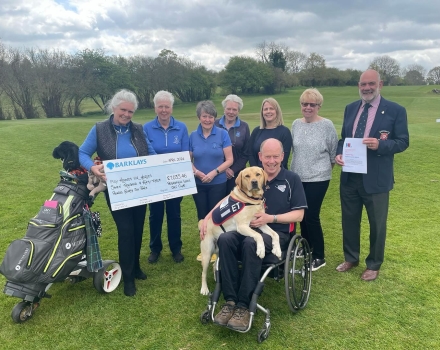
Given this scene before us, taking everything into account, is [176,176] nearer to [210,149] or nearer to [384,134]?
[210,149]

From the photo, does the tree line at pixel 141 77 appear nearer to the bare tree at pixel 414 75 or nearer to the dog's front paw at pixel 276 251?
the bare tree at pixel 414 75

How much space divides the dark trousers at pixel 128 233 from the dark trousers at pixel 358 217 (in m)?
2.60

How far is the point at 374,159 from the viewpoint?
3787 millimetres

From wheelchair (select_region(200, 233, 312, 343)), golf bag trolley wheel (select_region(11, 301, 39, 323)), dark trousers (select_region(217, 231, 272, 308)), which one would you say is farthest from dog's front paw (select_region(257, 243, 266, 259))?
golf bag trolley wheel (select_region(11, 301, 39, 323))

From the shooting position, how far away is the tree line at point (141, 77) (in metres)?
32.8

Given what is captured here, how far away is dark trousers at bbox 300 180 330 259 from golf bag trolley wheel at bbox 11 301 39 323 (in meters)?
3.28

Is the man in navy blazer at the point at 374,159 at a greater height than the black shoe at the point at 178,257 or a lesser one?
greater

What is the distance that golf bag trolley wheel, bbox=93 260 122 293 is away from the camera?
373 cm

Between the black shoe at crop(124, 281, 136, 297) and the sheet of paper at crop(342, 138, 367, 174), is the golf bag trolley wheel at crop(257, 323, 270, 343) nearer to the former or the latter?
the black shoe at crop(124, 281, 136, 297)

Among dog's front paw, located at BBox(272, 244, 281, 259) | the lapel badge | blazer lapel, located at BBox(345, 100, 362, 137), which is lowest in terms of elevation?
dog's front paw, located at BBox(272, 244, 281, 259)

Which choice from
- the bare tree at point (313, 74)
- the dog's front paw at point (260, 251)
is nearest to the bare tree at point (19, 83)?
the dog's front paw at point (260, 251)

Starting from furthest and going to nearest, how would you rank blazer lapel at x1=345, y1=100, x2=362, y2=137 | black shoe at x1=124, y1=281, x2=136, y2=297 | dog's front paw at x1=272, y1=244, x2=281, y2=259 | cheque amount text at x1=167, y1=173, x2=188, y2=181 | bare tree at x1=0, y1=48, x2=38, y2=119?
bare tree at x1=0, y1=48, x2=38, y2=119 < cheque amount text at x1=167, y1=173, x2=188, y2=181 < blazer lapel at x1=345, y1=100, x2=362, y2=137 < black shoe at x1=124, y1=281, x2=136, y2=297 < dog's front paw at x1=272, y1=244, x2=281, y2=259

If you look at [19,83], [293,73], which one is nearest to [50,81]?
[19,83]

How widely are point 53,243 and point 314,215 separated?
3.01 meters
